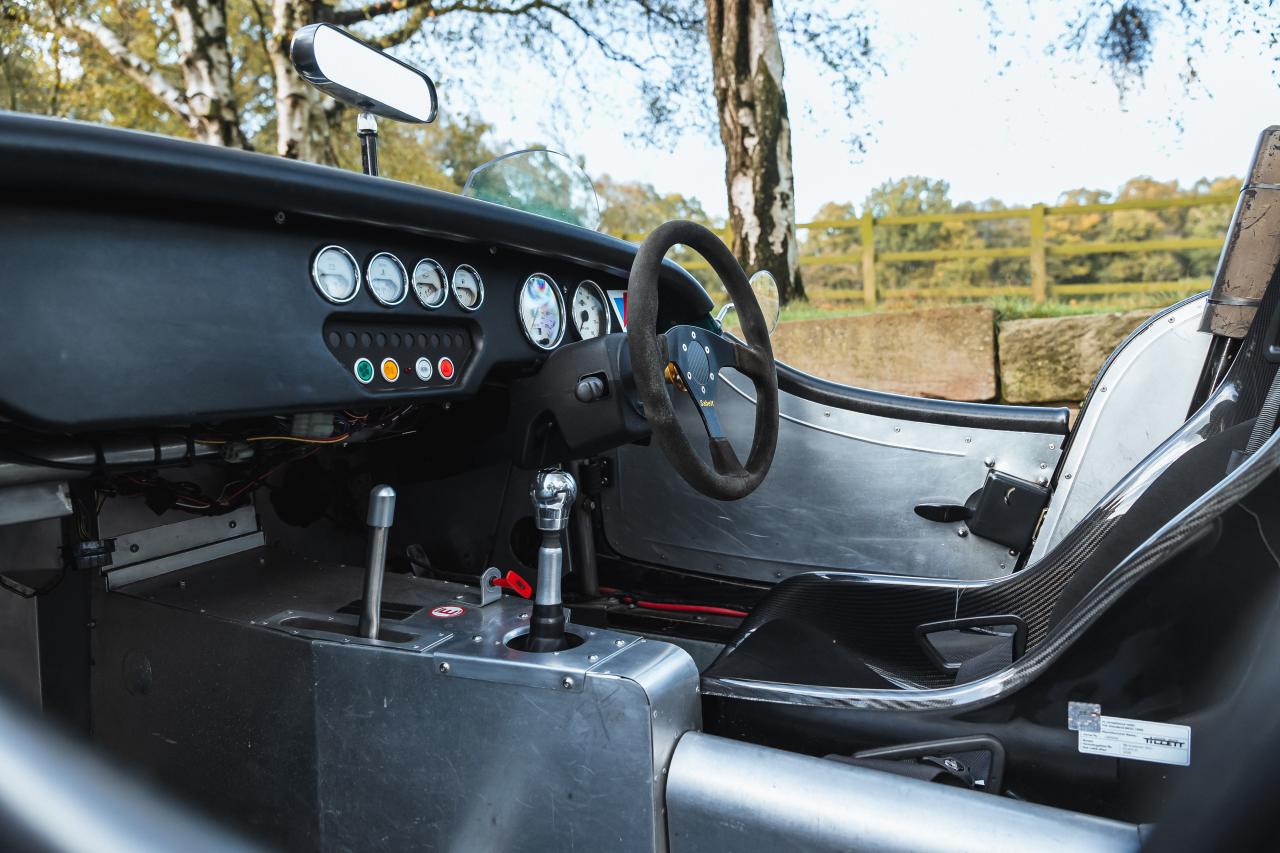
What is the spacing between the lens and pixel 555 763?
1.08m

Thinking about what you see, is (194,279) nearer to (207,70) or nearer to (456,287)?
(456,287)

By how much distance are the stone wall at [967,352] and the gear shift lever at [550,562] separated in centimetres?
435

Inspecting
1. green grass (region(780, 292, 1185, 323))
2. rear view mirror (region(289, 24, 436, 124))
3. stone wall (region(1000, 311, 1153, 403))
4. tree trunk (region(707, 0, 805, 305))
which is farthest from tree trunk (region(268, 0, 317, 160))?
rear view mirror (region(289, 24, 436, 124))

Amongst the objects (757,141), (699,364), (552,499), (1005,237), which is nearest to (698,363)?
(699,364)

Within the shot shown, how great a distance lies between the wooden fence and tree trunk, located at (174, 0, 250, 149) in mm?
3646

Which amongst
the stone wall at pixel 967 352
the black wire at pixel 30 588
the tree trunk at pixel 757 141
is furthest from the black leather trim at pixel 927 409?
the tree trunk at pixel 757 141

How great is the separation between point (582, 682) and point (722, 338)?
0.69 m

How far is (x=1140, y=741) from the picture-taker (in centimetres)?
95

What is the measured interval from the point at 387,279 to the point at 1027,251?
7.38m

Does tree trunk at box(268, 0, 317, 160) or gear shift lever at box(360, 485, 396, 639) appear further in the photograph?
tree trunk at box(268, 0, 317, 160)

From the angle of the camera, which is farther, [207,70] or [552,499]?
[207,70]

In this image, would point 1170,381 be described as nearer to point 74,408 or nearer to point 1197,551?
point 1197,551

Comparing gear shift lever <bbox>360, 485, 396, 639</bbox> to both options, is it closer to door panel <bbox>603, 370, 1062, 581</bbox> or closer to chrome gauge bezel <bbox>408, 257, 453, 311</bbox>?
chrome gauge bezel <bbox>408, 257, 453, 311</bbox>

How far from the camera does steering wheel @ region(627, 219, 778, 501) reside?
50.9 inches
